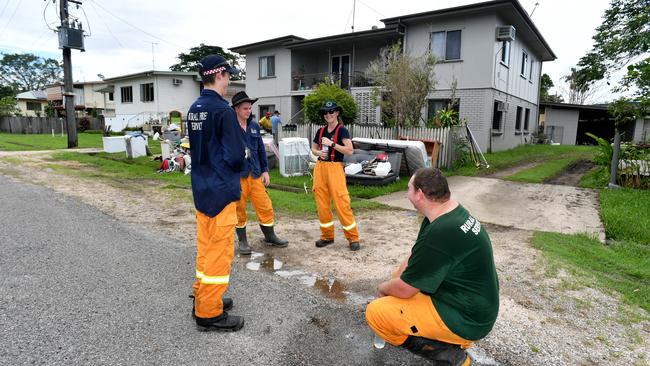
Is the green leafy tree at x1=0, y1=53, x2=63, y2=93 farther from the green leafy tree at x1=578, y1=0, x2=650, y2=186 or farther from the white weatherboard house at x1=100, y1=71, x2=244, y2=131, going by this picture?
the green leafy tree at x1=578, y1=0, x2=650, y2=186

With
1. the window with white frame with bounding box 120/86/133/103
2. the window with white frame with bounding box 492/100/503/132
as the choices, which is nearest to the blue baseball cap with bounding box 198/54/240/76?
the window with white frame with bounding box 492/100/503/132

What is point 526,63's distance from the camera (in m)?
21.5

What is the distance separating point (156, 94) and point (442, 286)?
1358 inches

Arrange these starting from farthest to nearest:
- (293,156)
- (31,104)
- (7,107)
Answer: (31,104) < (7,107) < (293,156)

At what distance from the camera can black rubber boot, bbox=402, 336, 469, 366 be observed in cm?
247

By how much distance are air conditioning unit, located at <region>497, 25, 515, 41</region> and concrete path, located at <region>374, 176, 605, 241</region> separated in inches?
311

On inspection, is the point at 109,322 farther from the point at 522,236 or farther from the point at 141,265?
the point at 522,236

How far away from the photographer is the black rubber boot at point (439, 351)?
2471mm

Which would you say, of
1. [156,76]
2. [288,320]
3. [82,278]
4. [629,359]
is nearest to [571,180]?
[629,359]

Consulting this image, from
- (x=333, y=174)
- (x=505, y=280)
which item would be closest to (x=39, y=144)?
(x=333, y=174)

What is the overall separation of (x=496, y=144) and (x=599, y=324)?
52.6ft

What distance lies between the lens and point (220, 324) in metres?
3.11

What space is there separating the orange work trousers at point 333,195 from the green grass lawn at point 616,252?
2.44 metres

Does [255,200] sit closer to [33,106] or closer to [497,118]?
[497,118]
